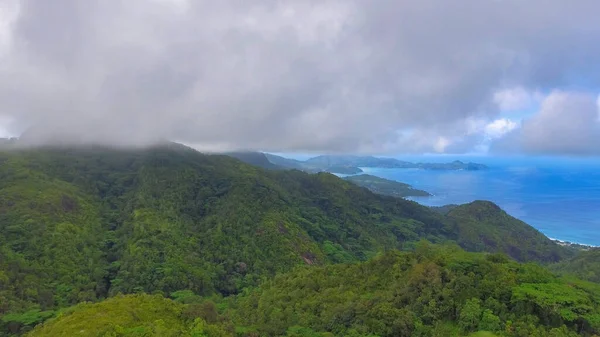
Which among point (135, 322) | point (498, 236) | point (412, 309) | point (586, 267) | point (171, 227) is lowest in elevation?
point (171, 227)

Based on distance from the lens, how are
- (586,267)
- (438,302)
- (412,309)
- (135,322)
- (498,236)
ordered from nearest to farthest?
(135,322), (438,302), (412,309), (586,267), (498,236)

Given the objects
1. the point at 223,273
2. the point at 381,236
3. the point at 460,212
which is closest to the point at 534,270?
the point at 223,273

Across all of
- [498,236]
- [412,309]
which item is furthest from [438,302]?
[498,236]

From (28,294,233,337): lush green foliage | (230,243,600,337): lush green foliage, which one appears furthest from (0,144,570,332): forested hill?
(28,294,233,337): lush green foliage

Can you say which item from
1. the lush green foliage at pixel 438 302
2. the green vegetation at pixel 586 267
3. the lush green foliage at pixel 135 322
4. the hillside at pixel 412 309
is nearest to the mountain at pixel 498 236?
the green vegetation at pixel 586 267

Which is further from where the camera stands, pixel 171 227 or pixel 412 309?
pixel 171 227

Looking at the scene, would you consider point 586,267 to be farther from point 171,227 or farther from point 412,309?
point 171,227

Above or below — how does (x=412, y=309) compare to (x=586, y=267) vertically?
above

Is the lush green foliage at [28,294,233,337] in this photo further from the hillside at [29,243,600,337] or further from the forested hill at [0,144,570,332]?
the forested hill at [0,144,570,332]

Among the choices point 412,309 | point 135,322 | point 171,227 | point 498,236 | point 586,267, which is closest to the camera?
point 135,322
